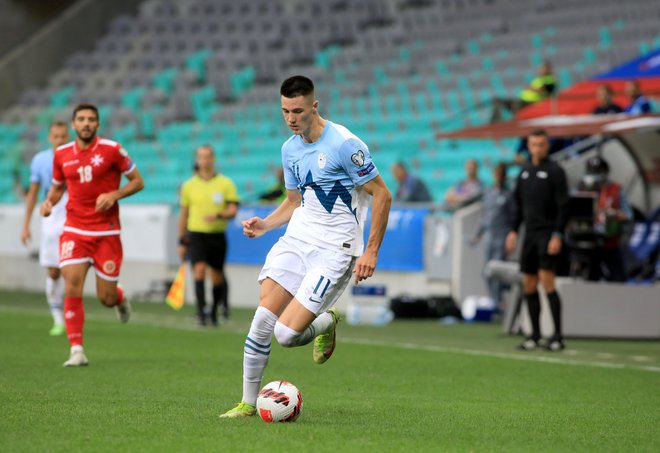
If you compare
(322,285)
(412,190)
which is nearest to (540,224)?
(322,285)

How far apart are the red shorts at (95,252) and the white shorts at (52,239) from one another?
3174 millimetres

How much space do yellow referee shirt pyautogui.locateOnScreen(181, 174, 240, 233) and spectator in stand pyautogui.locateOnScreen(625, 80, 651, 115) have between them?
544 cm

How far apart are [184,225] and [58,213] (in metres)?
2.72

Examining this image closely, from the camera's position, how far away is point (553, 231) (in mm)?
13922

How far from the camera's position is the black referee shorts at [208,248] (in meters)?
17.4

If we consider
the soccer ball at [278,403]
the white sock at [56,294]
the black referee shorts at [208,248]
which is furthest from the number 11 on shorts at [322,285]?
the black referee shorts at [208,248]

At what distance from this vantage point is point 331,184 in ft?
26.3

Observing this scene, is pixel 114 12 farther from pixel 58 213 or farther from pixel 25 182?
pixel 58 213

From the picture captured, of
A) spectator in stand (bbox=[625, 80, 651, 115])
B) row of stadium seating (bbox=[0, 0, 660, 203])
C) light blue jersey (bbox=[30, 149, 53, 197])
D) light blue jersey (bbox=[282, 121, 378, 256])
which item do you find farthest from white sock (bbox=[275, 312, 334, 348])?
row of stadium seating (bbox=[0, 0, 660, 203])

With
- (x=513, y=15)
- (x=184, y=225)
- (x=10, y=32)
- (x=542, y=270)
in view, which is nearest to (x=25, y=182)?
(x=10, y=32)

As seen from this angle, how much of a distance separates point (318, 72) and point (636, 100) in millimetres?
13909

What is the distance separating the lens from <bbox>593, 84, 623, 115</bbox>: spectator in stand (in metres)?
18.2

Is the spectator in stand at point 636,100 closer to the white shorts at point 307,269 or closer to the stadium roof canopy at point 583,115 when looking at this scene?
the stadium roof canopy at point 583,115

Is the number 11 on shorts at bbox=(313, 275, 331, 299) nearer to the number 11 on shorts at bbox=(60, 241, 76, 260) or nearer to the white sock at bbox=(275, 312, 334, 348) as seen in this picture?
the white sock at bbox=(275, 312, 334, 348)
